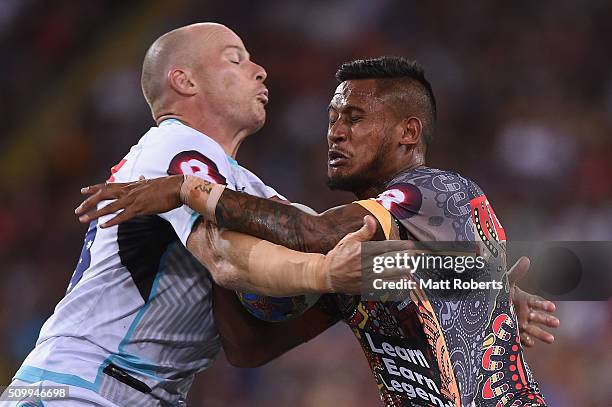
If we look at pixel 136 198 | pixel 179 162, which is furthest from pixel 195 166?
pixel 136 198

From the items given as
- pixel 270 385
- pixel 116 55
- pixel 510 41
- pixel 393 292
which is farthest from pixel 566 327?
pixel 116 55

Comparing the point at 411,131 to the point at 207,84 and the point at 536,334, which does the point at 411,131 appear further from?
the point at 536,334

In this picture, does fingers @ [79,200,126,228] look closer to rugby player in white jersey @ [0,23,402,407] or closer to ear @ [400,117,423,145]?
rugby player in white jersey @ [0,23,402,407]

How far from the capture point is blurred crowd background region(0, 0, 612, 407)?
8.14m

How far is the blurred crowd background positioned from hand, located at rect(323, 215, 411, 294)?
4501 mm

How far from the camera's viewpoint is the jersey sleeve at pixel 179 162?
3.71 metres

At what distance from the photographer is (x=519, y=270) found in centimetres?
432

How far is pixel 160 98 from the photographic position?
4344mm

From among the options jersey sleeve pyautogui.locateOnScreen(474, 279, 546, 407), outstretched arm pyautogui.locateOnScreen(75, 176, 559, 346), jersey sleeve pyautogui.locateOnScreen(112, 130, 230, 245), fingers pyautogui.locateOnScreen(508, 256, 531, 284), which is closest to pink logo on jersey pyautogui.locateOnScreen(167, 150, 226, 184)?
jersey sleeve pyautogui.locateOnScreen(112, 130, 230, 245)

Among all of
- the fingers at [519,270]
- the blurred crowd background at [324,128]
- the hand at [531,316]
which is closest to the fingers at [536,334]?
the hand at [531,316]

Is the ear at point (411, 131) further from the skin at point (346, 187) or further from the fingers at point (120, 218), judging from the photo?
the fingers at point (120, 218)

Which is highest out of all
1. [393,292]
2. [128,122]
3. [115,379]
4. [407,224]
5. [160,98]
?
[128,122]

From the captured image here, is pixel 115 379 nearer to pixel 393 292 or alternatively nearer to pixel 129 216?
pixel 129 216

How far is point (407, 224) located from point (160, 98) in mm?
1351
